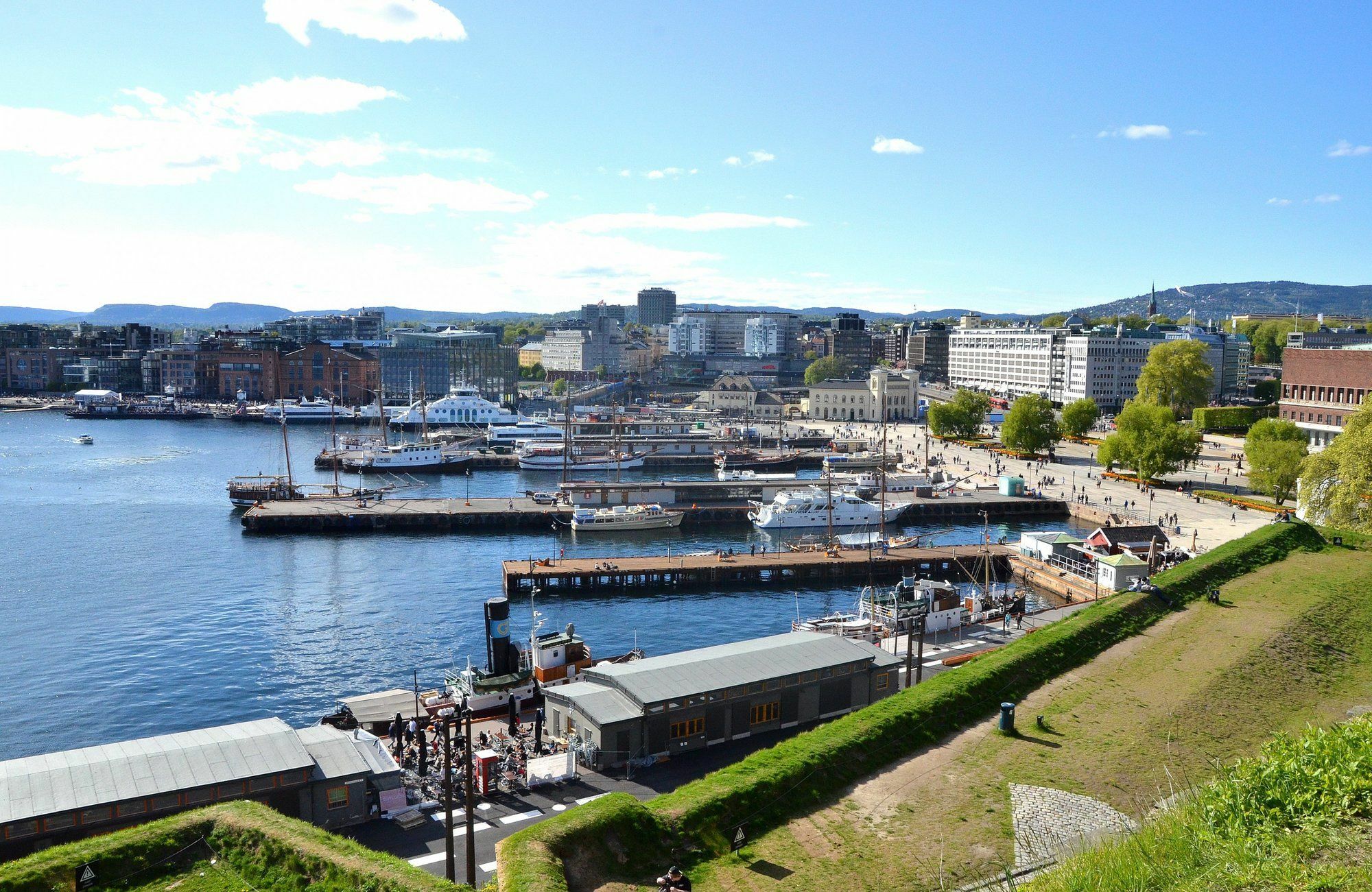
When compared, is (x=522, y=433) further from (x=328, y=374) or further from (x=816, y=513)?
(x=328, y=374)

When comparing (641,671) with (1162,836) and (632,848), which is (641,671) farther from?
(1162,836)

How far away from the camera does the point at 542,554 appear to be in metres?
47.4

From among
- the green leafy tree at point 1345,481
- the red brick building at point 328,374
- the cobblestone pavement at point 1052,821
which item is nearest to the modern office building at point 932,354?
the red brick building at point 328,374

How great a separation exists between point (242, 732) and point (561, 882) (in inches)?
328

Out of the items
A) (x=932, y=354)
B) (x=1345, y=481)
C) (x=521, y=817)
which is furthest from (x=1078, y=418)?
(x=932, y=354)

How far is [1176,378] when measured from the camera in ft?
282

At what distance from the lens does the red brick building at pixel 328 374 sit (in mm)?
126938

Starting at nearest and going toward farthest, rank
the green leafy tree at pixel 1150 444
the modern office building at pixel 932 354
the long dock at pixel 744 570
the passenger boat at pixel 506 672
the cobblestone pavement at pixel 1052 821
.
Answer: the cobblestone pavement at pixel 1052 821
the passenger boat at pixel 506 672
the long dock at pixel 744 570
the green leafy tree at pixel 1150 444
the modern office building at pixel 932 354

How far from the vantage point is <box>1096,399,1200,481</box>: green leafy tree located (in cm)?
5816

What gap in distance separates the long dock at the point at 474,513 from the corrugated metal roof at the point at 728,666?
108ft

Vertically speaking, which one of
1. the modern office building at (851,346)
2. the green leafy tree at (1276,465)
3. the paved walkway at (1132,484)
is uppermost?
the modern office building at (851,346)

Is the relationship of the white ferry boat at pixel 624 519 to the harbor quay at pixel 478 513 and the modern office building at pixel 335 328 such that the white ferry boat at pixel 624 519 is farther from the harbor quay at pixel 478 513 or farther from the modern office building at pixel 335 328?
the modern office building at pixel 335 328

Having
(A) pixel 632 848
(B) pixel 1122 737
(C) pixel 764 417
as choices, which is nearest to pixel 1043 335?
(C) pixel 764 417

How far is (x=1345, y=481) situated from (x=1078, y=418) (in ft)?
154
